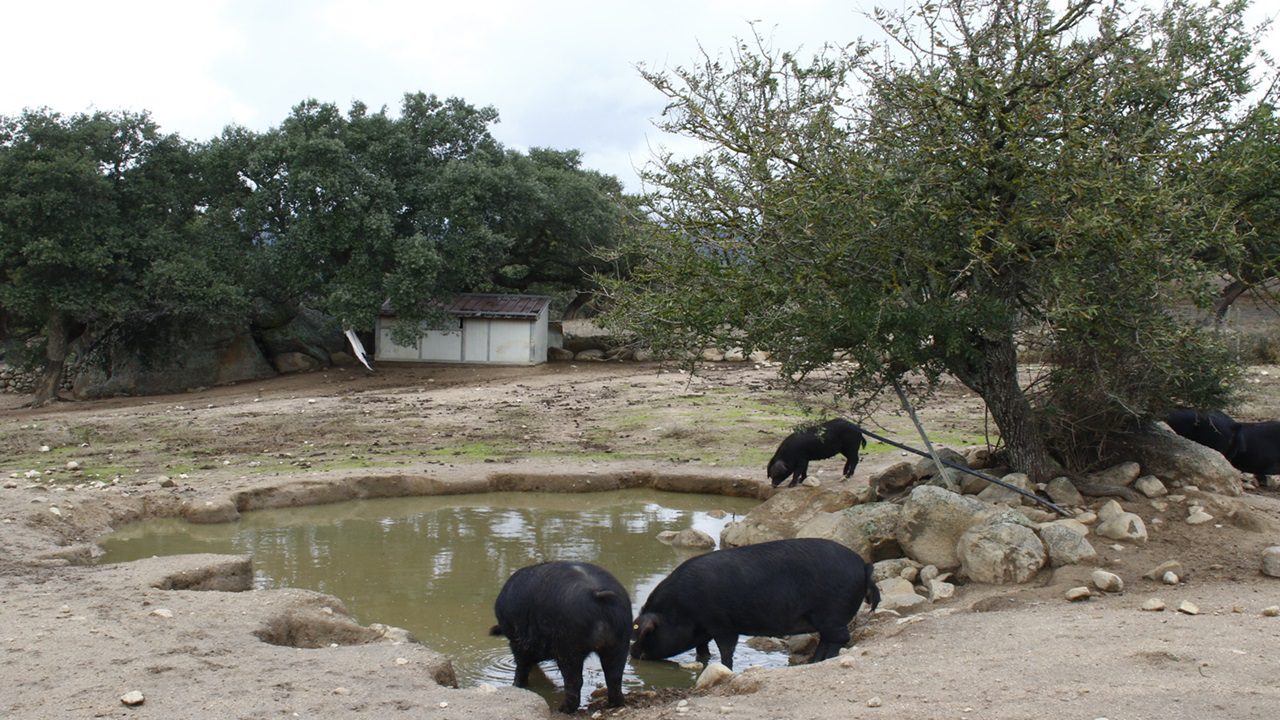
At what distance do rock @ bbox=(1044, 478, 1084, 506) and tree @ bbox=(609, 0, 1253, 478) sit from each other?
53 centimetres

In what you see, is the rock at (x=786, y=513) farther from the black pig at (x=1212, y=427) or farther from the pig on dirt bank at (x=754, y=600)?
the black pig at (x=1212, y=427)

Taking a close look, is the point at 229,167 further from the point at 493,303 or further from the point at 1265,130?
the point at 1265,130

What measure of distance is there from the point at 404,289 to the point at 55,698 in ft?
81.0

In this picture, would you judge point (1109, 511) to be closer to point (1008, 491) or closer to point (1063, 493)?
point (1063, 493)

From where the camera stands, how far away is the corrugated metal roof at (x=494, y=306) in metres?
34.4

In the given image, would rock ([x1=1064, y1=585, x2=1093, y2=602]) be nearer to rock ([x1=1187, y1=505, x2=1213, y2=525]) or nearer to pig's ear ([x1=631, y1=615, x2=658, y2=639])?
rock ([x1=1187, y1=505, x2=1213, y2=525])

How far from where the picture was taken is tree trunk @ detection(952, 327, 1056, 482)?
1090 cm

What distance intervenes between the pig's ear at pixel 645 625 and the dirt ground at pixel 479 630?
1.63 feet

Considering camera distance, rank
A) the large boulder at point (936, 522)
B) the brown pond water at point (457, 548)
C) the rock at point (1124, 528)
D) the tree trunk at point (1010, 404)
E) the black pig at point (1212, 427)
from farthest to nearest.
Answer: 1. the black pig at point (1212, 427)
2. the tree trunk at point (1010, 404)
3. the large boulder at point (936, 522)
4. the rock at point (1124, 528)
5. the brown pond water at point (457, 548)

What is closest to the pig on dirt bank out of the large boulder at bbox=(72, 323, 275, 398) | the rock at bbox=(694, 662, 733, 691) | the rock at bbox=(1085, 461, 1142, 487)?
the rock at bbox=(694, 662, 733, 691)

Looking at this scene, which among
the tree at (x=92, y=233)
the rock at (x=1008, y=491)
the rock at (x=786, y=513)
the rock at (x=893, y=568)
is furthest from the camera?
the tree at (x=92, y=233)

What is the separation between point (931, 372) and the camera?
35.2 feet

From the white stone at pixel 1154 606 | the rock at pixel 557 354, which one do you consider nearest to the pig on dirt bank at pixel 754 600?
the white stone at pixel 1154 606

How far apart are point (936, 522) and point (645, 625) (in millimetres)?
3434
